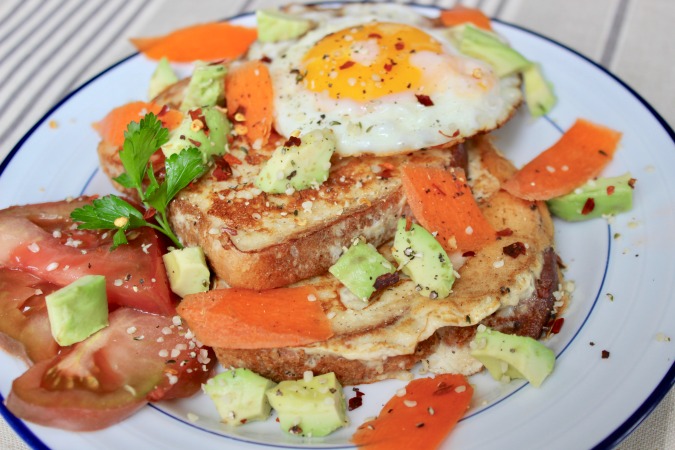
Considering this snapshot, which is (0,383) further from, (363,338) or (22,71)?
(22,71)

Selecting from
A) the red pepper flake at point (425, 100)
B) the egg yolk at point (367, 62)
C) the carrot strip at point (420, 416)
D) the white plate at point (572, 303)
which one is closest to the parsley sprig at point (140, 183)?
the white plate at point (572, 303)

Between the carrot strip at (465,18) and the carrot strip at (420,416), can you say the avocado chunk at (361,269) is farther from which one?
the carrot strip at (465,18)

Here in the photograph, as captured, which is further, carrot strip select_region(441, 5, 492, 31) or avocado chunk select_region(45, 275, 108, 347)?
carrot strip select_region(441, 5, 492, 31)

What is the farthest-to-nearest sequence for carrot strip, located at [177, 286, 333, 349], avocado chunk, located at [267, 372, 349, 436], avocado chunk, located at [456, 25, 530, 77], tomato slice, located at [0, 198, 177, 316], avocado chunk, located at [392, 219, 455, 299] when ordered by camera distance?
avocado chunk, located at [456, 25, 530, 77]
tomato slice, located at [0, 198, 177, 316]
avocado chunk, located at [392, 219, 455, 299]
carrot strip, located at [177, 286, 333, 349]
avocado chunk, located at [267, 372, 349, 436]

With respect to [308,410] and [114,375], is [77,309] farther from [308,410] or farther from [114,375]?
[308,410]

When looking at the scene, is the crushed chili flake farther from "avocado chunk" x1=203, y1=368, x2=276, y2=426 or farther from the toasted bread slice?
"avocado chunk" x1=203, y1=368, x2=276, y2=426

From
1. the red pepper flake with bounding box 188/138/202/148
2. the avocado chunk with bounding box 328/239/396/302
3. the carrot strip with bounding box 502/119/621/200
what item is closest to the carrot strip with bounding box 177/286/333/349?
the avocado chunk with bounding box 328/239/396/302

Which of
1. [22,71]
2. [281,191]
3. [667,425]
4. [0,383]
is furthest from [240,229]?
[22,71]
